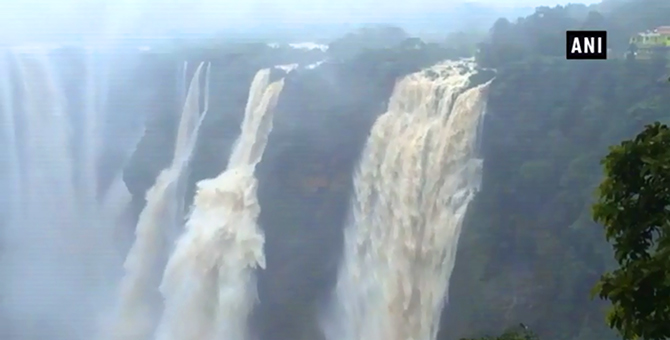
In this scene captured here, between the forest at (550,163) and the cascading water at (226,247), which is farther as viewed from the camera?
the cascading water at (226,247)

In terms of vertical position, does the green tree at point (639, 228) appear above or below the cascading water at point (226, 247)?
above

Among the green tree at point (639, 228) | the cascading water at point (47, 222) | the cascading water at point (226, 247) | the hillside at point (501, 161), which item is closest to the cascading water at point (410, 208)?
the hillside at point (501, 161)

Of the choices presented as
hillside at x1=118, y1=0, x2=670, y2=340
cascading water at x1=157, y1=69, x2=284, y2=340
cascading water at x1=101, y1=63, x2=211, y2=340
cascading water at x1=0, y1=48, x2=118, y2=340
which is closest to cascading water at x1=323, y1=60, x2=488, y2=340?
hillside at x1=118, y1=0, x2=670, y2=340

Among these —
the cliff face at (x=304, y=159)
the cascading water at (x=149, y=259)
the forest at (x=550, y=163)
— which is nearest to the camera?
the forest at (x=550, y=163)

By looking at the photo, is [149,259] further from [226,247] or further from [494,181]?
[494,181]

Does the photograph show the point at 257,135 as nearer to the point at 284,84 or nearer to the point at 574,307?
the point at 284,84

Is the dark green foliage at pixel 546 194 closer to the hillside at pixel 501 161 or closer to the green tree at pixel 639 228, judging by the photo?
the hillside at pixel 501 161

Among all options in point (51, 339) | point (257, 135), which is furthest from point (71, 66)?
point (51, 339)
